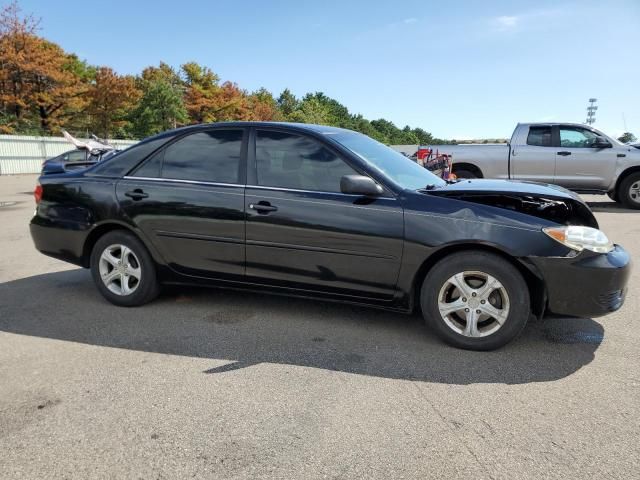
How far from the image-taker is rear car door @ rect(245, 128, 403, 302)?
361cm

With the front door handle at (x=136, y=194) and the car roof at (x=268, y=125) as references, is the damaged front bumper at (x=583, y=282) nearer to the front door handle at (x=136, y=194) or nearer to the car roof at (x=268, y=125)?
the car roof at (x=268, y=125)

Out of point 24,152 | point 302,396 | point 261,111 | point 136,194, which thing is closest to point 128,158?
point 136,194

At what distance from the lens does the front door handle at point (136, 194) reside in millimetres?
4320

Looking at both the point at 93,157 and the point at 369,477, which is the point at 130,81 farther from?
the point at 369,477

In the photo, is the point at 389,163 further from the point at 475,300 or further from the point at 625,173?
the point at 625,173

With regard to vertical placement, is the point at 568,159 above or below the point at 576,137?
below

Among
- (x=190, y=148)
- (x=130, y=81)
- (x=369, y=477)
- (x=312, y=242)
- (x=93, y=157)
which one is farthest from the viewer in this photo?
(x=130, y=81)

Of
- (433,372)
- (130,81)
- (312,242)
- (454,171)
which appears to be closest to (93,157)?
(454,171)

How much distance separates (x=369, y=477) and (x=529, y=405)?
1.12 metres

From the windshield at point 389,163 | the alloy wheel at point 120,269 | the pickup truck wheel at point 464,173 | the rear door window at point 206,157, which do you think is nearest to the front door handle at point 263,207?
the rear door window at point 206,157

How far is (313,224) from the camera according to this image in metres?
3.74

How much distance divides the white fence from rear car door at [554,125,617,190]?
23.1 metres

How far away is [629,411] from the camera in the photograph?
271cm

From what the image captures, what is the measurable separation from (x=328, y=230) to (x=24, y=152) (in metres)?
30.4
